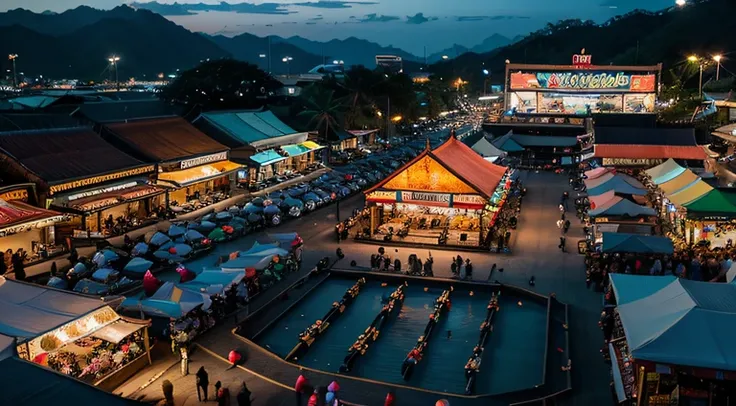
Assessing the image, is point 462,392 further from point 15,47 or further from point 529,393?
point 15,47

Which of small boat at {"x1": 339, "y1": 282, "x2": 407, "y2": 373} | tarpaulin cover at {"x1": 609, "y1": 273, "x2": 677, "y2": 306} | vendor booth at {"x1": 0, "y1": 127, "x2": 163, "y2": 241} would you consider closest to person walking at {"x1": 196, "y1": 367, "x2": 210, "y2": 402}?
small boat at {"x1": 339, "y1": 282, "x2": 407, "y2": 373}

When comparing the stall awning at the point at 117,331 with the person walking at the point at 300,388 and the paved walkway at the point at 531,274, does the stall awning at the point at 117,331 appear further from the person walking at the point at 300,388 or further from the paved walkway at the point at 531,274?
the person walking at the point at 300,388

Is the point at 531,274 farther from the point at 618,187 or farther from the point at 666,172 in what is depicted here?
the point at 666,172

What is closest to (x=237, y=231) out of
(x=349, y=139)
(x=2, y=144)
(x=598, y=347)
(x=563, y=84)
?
(x=2, y=144)

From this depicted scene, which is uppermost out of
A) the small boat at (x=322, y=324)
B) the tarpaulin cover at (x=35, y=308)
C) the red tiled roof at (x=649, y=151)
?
the red tiled roof at (x=649, y=151)

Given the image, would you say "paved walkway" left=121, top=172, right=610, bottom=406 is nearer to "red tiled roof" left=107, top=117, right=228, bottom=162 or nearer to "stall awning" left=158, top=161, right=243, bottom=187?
"stall awning" left=158, top=161, right=243, bottom=187

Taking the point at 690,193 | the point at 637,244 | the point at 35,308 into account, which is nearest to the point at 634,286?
the point at 637,244

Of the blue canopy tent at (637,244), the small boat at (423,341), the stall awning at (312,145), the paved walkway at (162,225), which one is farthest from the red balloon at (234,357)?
the stall awning at (312,145)
